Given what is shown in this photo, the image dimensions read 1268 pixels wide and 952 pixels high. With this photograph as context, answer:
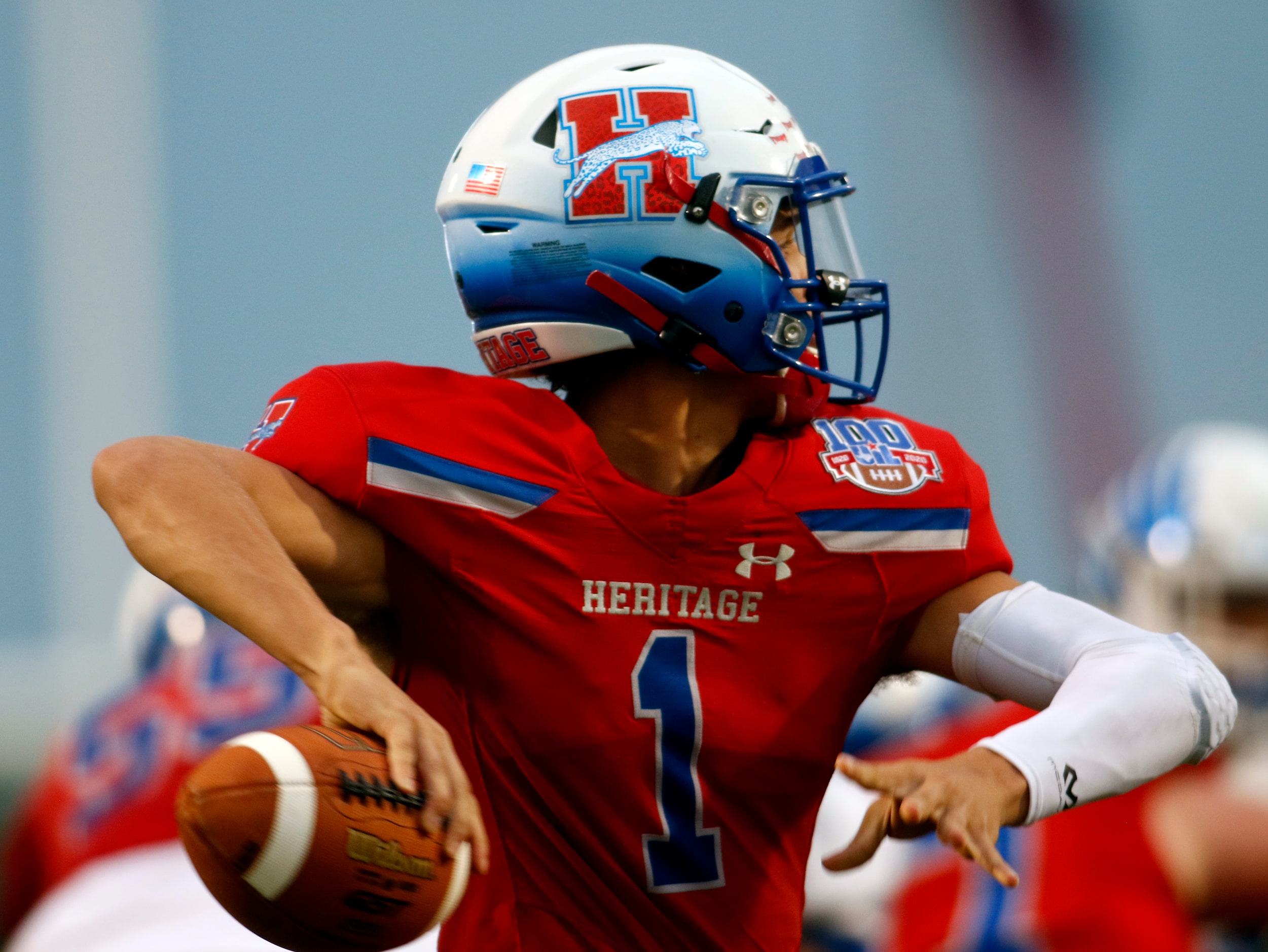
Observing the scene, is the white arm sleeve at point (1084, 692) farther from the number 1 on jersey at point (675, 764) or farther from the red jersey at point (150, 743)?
the red jersey at point (150, 743)

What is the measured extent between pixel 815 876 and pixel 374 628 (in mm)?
1916

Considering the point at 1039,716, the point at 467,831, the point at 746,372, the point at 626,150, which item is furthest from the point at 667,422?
the point at 467,831

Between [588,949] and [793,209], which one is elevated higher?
[793,209]

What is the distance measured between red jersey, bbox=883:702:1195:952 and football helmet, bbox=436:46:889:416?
1.77 metres

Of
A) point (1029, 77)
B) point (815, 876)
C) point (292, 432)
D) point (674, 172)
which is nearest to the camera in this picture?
point (292, 432)

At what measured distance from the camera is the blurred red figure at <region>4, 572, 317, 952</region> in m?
3.39

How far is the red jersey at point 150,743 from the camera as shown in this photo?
3.73m

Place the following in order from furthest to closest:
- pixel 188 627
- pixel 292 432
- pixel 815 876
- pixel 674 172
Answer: pixel 188 627 → pixel 815 876 → pixel 674 172 → pixel 292 432

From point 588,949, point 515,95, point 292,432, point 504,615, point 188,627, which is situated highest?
point 515,95

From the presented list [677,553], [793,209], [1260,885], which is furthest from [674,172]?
[1260,885]

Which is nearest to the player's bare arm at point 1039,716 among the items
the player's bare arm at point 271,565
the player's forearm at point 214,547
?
the player's bare arm at point 271,565

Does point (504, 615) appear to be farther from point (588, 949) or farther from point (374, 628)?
point (588, 949)

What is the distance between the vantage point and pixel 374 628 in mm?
2164

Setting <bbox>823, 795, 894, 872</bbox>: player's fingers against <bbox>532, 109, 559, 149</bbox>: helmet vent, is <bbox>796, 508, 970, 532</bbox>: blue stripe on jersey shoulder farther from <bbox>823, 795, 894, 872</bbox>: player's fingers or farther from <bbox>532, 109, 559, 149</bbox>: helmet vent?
<bbox>532, 109, 559, 149</bbox>: helmet vent
